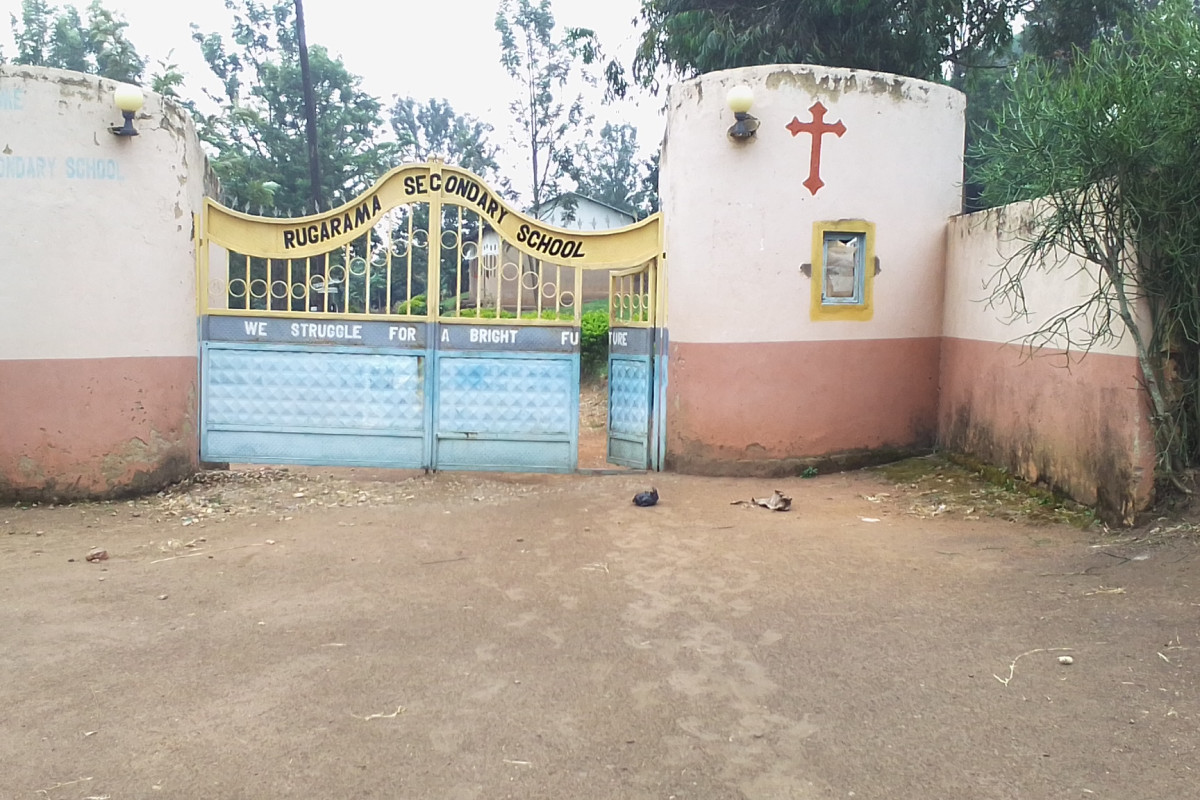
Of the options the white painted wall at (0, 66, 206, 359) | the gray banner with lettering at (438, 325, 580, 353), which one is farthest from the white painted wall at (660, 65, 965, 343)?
the white painted wall at (0, 66, 206, 359)

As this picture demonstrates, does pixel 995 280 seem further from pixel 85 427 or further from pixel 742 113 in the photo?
pixel 85 427

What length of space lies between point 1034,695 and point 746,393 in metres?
4.64

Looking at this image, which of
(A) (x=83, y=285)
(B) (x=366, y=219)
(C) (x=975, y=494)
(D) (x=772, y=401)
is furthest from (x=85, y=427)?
(C) (x=975, y=494)

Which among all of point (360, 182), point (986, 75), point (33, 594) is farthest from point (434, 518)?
point (360, 182)

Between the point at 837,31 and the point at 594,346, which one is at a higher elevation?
the point at 837,31

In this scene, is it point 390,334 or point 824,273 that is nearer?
point 390,334

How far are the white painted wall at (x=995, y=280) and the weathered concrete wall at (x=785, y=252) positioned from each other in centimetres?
36

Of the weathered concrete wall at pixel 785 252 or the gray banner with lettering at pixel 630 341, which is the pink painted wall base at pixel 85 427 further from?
the weathered concrete wall at pixel 785 252

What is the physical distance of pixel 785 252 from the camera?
770cm

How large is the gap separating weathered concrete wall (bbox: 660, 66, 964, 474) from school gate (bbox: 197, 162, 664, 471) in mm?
665

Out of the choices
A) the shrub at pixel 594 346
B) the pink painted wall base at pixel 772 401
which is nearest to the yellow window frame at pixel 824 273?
the pink painted wall base at pixel 772 401

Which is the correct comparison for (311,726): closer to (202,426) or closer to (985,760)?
(985,760)

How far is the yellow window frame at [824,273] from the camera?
25.3ft

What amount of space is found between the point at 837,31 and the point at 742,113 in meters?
6.29
